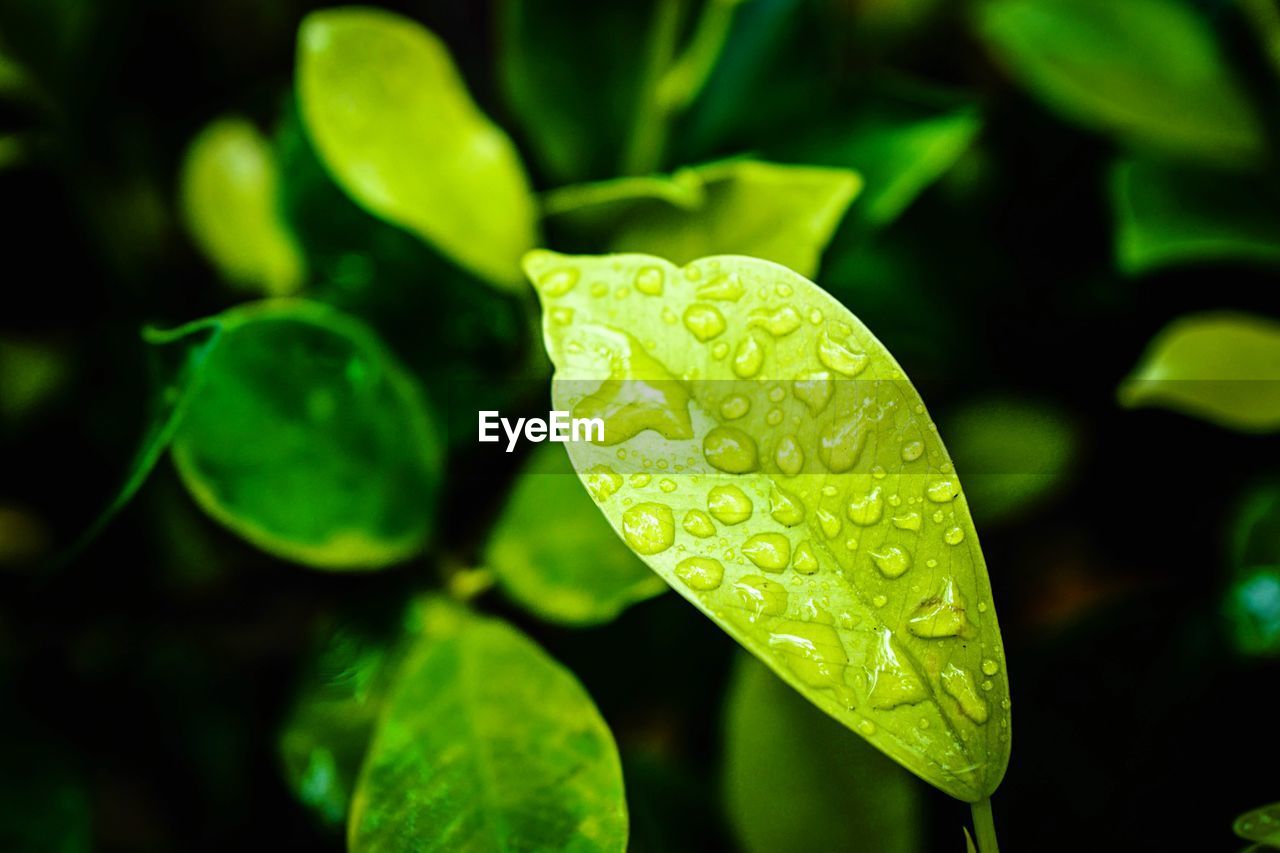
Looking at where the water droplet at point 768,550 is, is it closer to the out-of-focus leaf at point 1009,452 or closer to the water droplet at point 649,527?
the water droplet at point 649,527

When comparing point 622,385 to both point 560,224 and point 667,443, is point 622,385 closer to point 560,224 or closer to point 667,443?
point 667,443

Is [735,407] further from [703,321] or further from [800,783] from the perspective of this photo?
[800,783]

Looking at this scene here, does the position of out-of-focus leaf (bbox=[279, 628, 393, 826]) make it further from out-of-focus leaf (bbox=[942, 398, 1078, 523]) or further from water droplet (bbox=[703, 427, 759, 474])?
out-of-focus leaf (bbox=[942, 398, 1078, 523])

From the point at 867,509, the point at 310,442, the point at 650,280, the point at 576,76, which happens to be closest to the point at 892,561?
the point at 867,509

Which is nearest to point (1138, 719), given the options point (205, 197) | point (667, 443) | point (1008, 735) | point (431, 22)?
point (1008, 735)

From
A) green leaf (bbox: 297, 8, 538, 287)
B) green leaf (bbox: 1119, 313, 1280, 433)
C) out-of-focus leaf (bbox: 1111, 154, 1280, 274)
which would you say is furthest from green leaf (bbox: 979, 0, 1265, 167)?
green leaf (bbox: 297, 8, 538, 287)

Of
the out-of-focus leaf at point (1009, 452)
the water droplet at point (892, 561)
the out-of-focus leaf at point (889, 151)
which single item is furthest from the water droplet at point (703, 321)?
the out-of-focus leaf at point (1009, 452)
